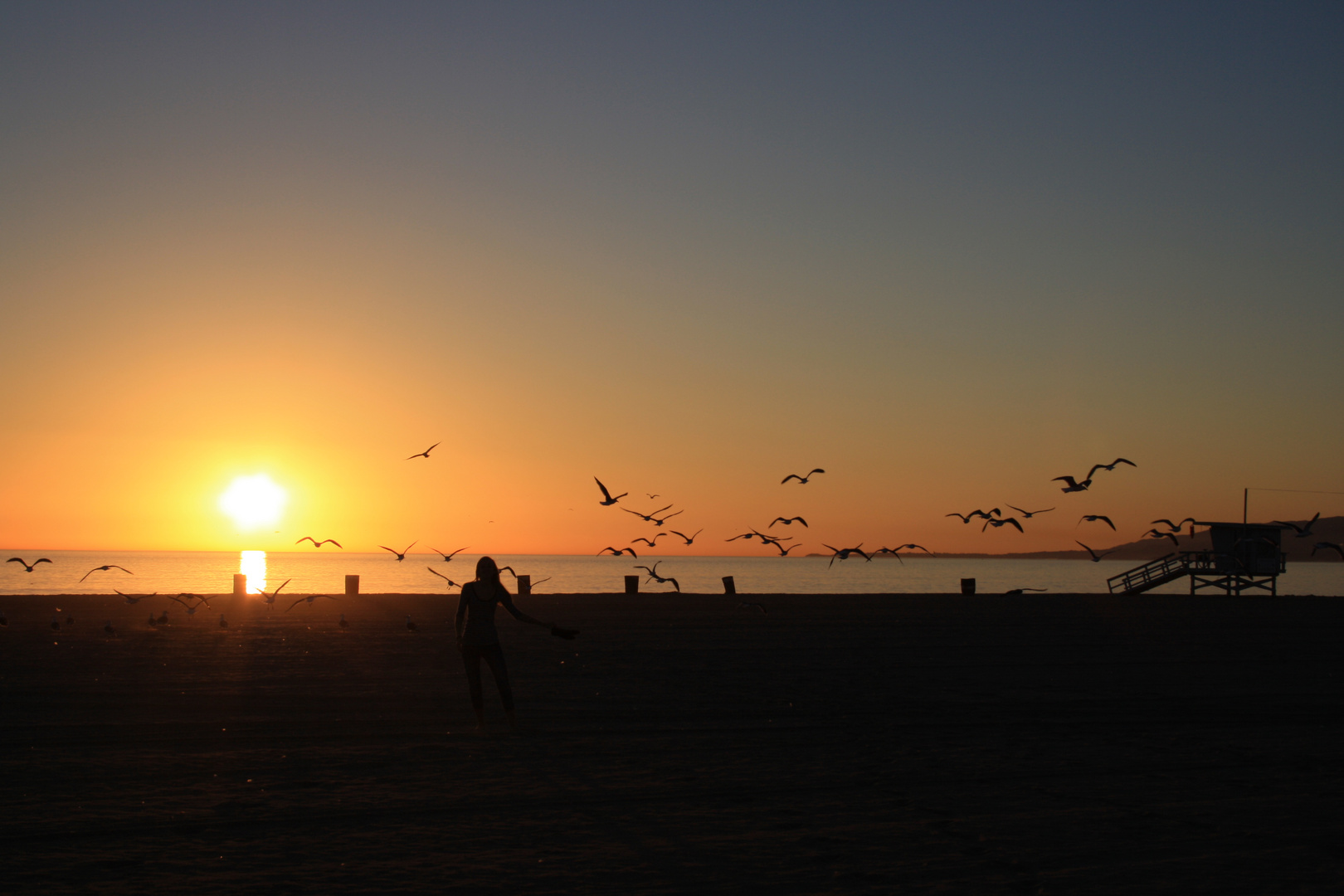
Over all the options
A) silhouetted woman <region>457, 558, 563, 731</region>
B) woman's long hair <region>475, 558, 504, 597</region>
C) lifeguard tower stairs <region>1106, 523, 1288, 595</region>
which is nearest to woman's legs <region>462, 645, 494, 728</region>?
silhouetted woman <region>457, 558, 563, 731</region>

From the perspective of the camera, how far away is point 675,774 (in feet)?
29.7

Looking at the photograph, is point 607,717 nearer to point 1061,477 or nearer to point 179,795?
point 179,795

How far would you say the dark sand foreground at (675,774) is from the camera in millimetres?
6191

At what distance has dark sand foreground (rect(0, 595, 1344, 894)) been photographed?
Answer: 619cm

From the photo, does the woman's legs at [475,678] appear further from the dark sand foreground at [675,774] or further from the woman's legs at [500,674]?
the dark sand foreground at [675,774]

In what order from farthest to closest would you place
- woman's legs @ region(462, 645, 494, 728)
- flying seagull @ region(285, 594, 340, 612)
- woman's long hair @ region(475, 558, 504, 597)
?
flying seagull @ region(285, 594, 340, 612) < woman's long hair @ region(475, 558, 504, 597) < woman's legs @ region(462, 645, 494, 728)

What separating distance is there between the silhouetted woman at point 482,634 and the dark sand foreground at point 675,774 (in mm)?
429

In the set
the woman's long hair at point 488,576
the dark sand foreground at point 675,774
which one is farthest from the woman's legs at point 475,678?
the woman's long hair at point 488,576

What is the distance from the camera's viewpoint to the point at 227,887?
227 inches

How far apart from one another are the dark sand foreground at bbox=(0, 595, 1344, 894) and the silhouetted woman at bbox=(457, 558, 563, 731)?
0.43 m

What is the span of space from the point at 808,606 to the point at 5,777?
32.9 meters

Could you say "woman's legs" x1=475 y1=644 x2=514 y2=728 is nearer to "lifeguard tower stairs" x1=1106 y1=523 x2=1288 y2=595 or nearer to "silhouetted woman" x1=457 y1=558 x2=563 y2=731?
"silhouetted woman" x1=457 y1=558 x2=563 y2=731

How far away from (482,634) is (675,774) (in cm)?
330

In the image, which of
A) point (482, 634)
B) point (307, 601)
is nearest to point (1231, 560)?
point (307, 601)
